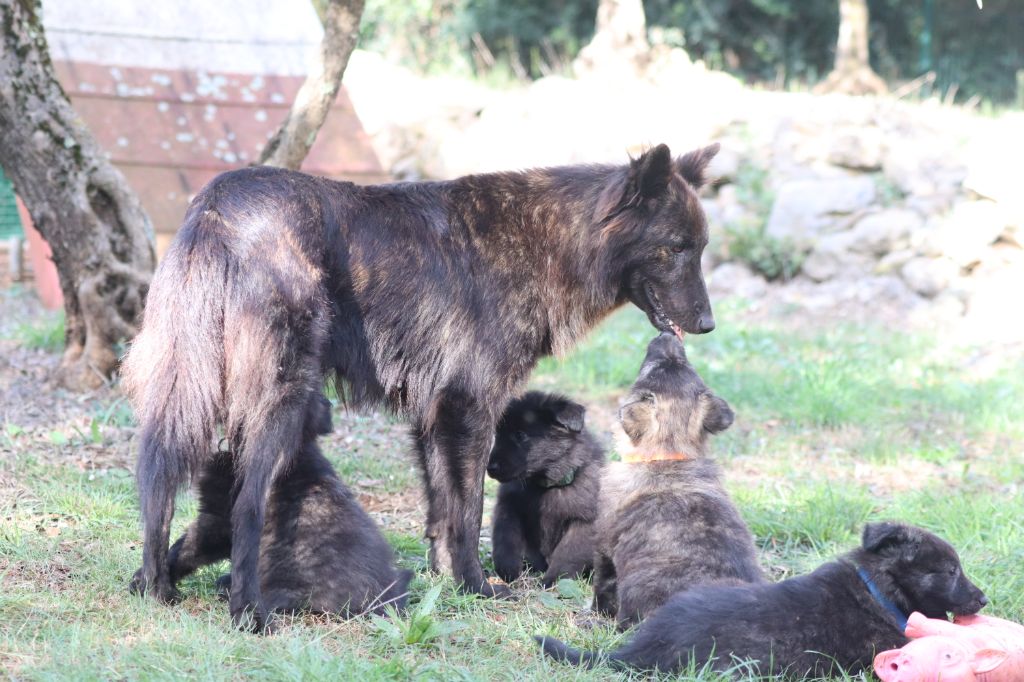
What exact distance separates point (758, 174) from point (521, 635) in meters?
9.55

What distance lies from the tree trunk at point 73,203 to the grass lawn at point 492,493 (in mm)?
541

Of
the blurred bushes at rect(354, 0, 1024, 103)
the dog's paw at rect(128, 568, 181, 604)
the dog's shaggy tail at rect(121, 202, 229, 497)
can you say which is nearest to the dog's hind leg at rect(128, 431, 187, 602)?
the dog's shaggy tail at rect(121, 202, 229, 497)

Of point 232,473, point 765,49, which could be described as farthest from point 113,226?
point 765,49

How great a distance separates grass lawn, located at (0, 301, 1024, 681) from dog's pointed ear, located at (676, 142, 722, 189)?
5.65 feet

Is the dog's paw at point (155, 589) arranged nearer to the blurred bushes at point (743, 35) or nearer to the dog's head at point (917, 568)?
the dog's head at point (917, 568)

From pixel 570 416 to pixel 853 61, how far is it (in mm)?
13962

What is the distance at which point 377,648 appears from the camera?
389cm

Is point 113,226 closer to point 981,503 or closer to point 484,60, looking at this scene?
point 981,503

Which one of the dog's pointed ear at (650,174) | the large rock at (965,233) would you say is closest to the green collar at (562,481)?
the dog's pointed ear at (650,174)

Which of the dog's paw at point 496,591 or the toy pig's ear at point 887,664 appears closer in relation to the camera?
the toy pig's ear at point 887,664

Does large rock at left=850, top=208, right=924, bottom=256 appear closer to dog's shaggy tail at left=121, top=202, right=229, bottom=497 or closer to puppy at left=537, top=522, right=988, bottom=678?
puppy at left=537, top=522, right=988, bottom=678

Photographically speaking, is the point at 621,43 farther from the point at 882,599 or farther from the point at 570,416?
the point at 882,599

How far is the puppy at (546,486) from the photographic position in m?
5.01

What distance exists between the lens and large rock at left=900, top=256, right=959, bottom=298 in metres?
11.3
